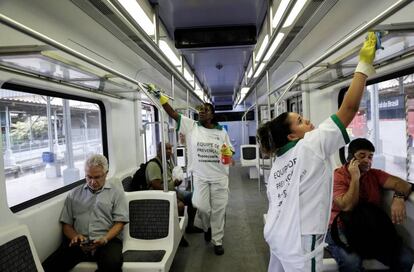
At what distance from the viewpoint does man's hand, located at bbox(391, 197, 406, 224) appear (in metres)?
2.09

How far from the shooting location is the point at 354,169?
2141 mm

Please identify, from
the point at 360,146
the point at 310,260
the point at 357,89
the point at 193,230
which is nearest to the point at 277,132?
the point at 357,89

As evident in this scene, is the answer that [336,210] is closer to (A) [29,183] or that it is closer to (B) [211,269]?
(B) [211,269]

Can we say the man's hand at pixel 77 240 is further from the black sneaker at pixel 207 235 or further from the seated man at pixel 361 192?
the seated man at pixel 361 192

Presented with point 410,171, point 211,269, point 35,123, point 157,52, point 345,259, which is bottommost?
point 211,269

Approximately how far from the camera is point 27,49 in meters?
1.54

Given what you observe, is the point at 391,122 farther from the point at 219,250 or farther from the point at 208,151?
the point at 219,250

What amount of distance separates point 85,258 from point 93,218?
0.28 m

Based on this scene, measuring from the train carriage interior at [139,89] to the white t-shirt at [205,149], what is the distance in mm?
270

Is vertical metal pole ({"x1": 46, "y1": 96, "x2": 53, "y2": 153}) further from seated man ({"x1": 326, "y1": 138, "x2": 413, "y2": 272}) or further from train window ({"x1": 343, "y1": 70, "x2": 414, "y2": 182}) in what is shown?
train window ({"x1": 343, "y1": 70, "x2": 414, "y2": 182})

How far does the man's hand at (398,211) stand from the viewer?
2.09m

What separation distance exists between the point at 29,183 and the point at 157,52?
164 centimetres

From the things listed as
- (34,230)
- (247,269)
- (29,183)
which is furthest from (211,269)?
(29,183)

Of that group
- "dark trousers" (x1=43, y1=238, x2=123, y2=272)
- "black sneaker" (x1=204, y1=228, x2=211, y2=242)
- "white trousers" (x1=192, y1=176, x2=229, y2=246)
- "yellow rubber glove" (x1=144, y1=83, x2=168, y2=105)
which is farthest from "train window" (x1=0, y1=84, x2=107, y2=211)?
"black sneaker" (x1=204, y1=228, x2=211, y2=242)
